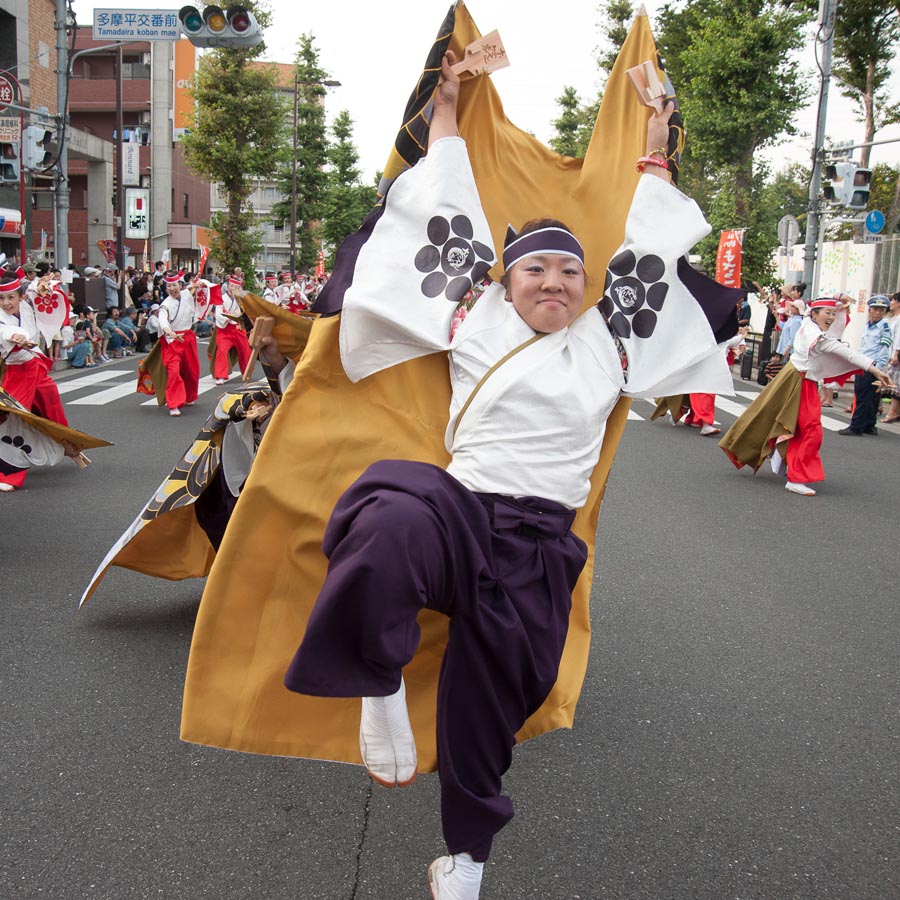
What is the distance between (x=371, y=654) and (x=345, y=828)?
0.97 m

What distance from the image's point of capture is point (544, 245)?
8.43ft

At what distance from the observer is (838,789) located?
3072 mm

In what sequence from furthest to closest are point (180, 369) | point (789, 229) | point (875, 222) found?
point (789, 229)
point (875, 222)
point (180, 369)

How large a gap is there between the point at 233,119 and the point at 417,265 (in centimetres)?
3213

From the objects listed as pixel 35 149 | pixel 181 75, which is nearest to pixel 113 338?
pixel 35 149

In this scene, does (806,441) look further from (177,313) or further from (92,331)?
(92,331)

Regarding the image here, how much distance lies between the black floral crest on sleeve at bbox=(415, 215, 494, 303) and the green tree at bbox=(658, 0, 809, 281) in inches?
848

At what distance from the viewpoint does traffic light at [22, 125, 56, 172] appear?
18120 millimetres

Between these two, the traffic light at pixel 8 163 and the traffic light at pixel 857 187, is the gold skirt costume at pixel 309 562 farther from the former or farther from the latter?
the traffic light at pixel 8 163

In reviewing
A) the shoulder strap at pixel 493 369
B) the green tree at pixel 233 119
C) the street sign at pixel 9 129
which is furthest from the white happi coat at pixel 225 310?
the green tree at pixel 233 119

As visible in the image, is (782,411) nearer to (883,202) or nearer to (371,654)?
(371,654)

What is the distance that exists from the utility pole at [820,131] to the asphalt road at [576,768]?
13.6 meters

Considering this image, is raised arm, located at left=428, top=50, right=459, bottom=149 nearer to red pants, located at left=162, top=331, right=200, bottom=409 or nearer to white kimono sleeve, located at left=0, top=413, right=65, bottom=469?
white kimono sleeve, located at left=0, top=413, right=65, bottom=469

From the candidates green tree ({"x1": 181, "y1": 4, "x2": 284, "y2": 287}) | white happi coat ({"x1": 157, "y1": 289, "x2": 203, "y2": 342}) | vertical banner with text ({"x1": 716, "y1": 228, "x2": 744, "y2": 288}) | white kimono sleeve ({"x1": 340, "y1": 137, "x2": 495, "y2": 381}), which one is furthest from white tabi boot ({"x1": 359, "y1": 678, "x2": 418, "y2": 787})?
green tree ({"x1": 181, "y1": 4, "x2": 284, "y2": 287})
